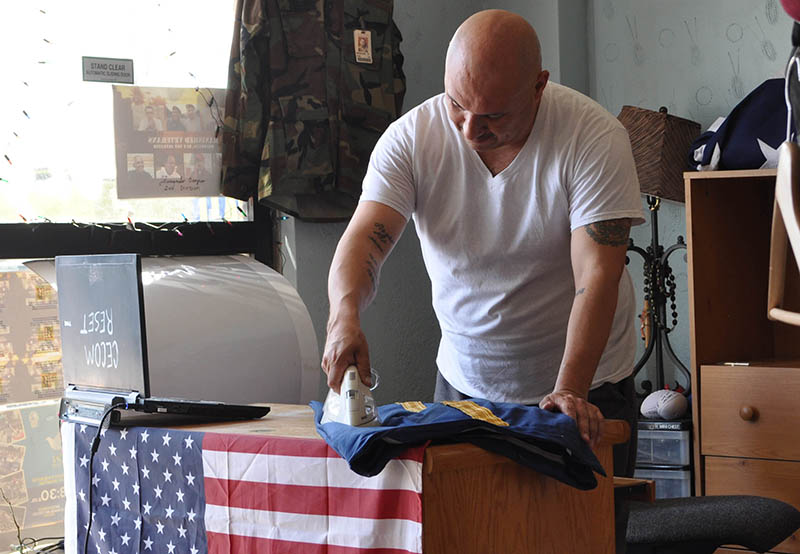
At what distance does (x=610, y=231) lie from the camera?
5.85 feet

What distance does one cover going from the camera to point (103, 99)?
292cm

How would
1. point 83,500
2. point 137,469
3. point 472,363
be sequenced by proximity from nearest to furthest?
point 137,469 → point 83,500 → point 472,363

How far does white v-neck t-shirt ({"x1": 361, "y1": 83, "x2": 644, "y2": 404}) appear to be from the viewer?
185 centimetres

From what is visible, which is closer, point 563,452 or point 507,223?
point 563,452

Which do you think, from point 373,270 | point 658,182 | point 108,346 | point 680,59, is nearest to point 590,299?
point 373,270

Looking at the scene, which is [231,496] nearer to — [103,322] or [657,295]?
[103,322]

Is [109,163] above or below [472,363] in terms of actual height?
above

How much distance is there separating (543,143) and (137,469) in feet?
3.13

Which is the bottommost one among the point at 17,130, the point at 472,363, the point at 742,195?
the point at 472,363

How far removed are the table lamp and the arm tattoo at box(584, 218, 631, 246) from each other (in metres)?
1.17

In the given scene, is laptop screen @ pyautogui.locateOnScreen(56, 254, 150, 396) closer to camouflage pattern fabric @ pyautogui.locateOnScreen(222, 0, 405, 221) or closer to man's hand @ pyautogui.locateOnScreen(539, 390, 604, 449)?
man's hand @ pyautogui.locateOnScreen(539, 390, 604, 449)

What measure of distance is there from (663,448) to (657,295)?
0.48m

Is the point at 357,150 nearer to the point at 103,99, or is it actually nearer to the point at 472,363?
the point at 103,99

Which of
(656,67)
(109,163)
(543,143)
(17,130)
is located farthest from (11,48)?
(656,67)
